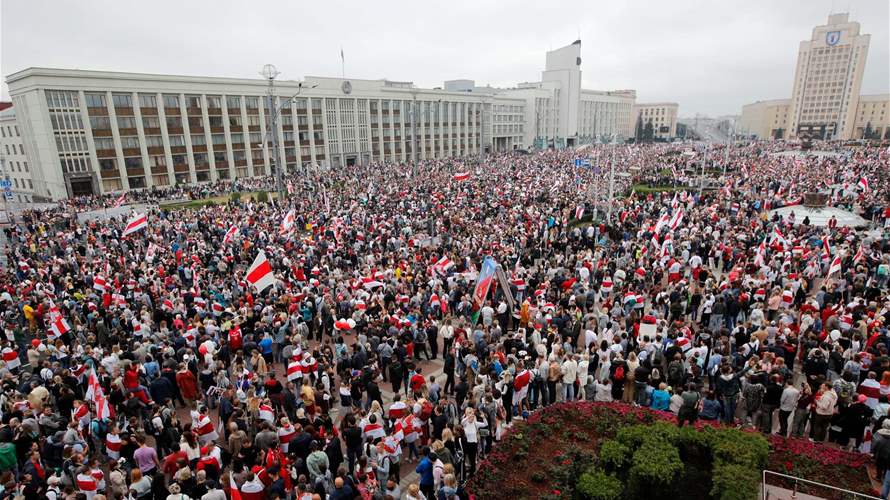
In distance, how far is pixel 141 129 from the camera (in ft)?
163

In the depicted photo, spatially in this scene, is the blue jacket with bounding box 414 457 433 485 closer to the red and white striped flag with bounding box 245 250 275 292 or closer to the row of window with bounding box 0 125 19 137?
the red and white striped flag with bounding box 245 250 275 292

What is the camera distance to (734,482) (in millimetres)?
7480

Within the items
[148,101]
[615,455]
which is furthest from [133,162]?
[615,455]

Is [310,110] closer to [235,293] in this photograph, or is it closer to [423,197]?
[423,197]

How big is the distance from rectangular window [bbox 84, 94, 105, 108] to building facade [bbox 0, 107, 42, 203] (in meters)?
11.3

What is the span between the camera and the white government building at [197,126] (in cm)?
4559

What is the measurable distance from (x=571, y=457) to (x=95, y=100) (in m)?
54.0

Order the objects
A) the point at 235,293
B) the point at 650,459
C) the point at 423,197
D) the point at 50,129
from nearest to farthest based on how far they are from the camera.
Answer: the point at 650,459
the point at 235,293
the point at 423,197
the point at 50,129

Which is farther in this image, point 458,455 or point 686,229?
point 686,229

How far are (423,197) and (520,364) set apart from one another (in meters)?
24.9

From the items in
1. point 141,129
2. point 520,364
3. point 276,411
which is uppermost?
point 141,129

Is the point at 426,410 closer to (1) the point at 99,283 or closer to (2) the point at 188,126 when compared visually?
(1) the point at 99,283

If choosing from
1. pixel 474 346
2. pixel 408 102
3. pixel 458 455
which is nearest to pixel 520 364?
pixel 474 346

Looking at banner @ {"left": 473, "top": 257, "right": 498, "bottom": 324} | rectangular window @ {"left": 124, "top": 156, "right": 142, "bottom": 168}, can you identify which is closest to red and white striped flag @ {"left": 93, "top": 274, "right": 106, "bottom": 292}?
banner @ {"left": 473, "top": 257, "right": 498, "bottom": 324}
